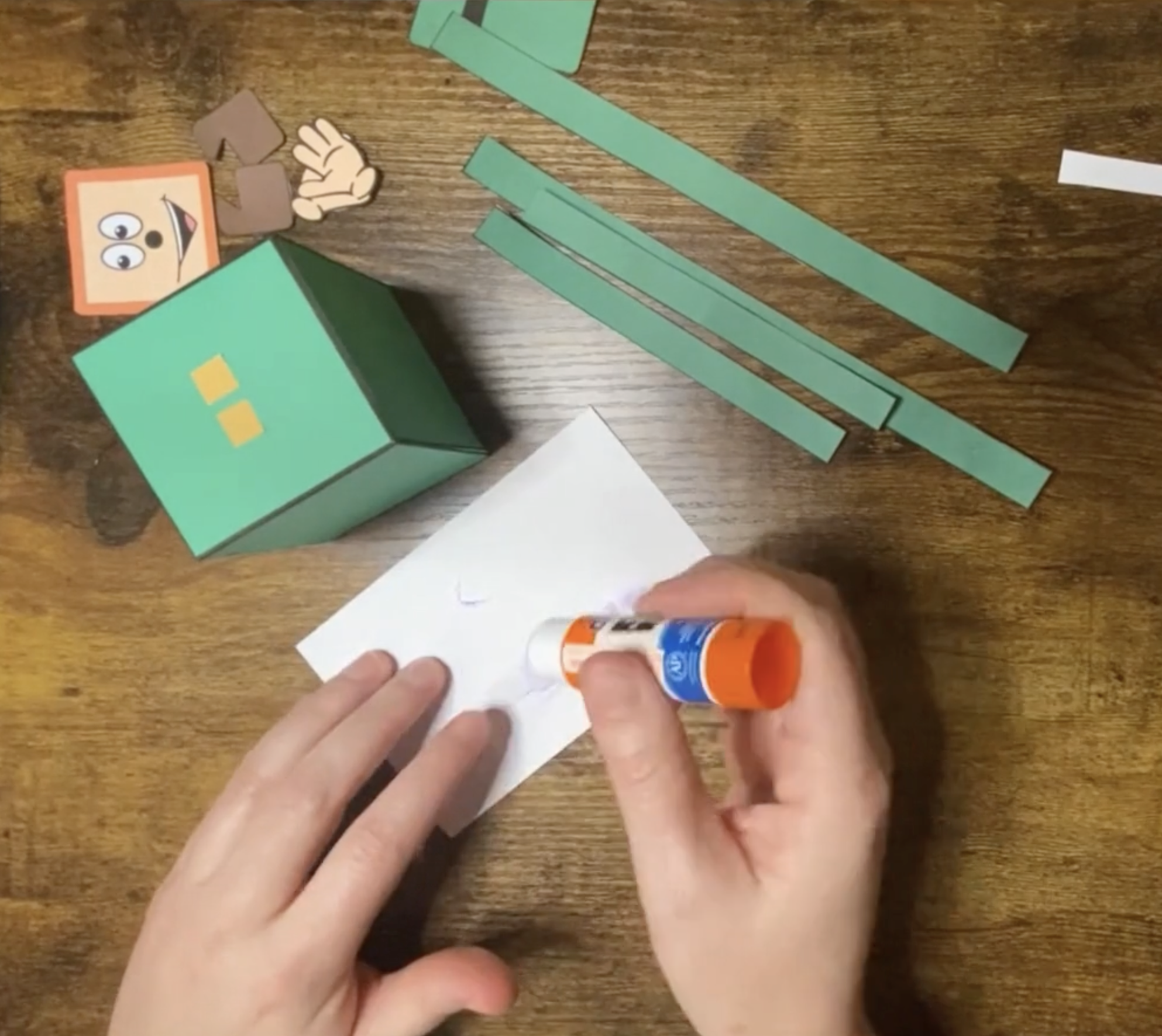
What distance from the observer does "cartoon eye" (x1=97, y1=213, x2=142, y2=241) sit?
0.71 m

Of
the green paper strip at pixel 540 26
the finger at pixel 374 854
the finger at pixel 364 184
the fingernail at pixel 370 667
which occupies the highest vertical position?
the green paper strip at pixel 540 26

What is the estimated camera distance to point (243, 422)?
59 cm

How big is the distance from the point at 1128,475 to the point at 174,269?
55 cm

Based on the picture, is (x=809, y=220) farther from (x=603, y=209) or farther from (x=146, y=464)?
(x=146, y=464)

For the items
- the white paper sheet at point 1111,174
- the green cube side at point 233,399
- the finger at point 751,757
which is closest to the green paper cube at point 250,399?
the green cube side at point 233,399

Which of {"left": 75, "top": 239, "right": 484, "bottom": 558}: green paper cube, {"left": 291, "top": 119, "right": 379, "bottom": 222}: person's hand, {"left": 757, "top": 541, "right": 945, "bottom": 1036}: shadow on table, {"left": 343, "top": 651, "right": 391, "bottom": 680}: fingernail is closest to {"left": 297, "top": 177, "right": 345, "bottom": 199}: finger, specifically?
{"left": 291, "top": 119, "right": 379, "bottom": 222}: person's hand

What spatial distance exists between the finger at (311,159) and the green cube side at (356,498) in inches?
7.3

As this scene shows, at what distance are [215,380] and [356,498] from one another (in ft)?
0.31

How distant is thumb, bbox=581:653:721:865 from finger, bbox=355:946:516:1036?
12 centimetres

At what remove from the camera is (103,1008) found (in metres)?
0.70

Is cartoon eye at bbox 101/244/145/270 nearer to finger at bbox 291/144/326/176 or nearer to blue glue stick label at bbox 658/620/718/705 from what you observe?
finger at bbox 291/144/326/176

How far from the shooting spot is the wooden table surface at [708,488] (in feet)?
2.23

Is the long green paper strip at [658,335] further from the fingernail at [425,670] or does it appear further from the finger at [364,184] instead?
the fingernail at [425,670]

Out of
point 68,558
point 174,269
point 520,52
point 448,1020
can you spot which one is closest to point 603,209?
point 520,52
